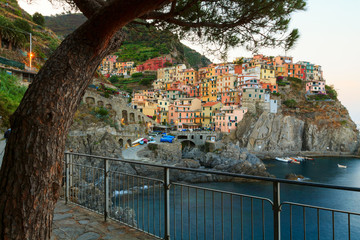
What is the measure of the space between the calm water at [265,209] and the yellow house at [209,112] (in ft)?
56.5

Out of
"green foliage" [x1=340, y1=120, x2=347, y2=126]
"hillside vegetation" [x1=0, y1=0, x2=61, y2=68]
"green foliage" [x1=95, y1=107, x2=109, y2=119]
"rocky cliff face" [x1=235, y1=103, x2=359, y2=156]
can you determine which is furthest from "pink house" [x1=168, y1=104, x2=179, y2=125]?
"green foliage" [x1=340, y1=120, x2=347, y2=126]

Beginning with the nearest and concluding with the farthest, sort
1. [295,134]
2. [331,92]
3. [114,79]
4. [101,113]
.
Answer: [101,113] < [295,134] < [331,92] < [114,79]

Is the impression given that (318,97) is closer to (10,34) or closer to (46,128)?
(10,34)

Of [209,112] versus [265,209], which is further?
[209,112]

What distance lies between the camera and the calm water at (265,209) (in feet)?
49.7

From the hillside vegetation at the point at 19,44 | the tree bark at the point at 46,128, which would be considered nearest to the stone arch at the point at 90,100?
the hillside vegetation at the point at 19,44

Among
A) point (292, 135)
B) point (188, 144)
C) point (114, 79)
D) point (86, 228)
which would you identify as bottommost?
point (188, 144)

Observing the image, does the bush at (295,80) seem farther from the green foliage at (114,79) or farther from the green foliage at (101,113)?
the green foliage at (114,79)

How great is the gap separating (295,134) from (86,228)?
51959 mm

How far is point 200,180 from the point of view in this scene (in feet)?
89.8

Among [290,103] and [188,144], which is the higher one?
[290,103]

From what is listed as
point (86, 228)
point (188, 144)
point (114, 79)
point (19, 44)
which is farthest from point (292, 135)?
point (114, 79)

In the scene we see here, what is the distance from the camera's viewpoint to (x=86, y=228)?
3848 millimetres

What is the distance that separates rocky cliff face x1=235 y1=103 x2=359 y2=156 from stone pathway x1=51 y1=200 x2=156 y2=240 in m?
44.7
